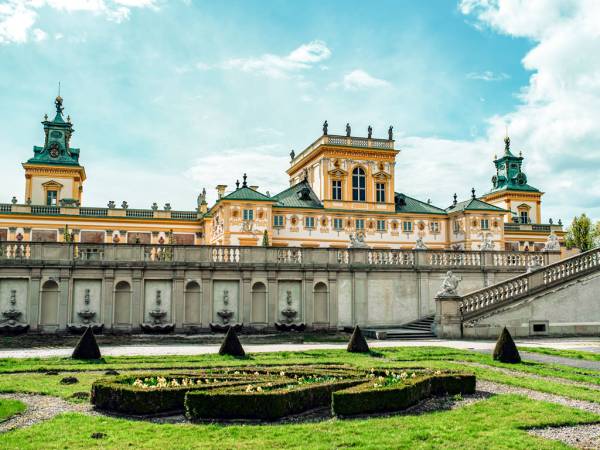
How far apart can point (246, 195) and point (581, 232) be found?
63.2 m

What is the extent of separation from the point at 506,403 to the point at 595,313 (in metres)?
19.9

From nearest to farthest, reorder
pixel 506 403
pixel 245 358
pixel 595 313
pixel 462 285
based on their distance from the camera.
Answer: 1. pixel 506 403
2. pixel 245 358
3. pixel 595 313
4. pixel 462 285

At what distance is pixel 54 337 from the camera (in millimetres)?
27172

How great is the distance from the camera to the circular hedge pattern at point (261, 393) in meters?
11.1

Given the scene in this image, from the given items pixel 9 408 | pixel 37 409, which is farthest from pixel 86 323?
pixel 9 408

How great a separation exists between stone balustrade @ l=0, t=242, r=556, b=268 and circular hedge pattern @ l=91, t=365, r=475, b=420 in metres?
17.3

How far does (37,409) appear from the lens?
11836mm

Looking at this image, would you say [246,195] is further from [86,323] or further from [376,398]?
[376,398]

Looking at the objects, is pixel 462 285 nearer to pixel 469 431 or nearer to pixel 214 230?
pixel 469 431

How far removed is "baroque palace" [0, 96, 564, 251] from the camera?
240ft

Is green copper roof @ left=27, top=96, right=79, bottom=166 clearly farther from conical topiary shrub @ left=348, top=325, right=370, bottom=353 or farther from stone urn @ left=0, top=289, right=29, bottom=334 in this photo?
conical topiary shrub @ left=348, top=325, right=370, bottom=353

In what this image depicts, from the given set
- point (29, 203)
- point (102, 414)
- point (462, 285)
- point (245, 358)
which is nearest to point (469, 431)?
point (102, 414)

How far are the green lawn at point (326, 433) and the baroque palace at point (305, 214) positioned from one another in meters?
59.2

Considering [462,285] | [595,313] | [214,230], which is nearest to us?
[595,313]
